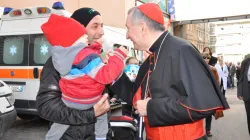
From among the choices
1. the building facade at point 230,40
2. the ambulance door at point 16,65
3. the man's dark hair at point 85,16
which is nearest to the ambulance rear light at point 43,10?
the ambulance door at point 16,65

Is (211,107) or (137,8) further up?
(137,8)

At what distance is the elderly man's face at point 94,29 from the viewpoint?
7.53 feet

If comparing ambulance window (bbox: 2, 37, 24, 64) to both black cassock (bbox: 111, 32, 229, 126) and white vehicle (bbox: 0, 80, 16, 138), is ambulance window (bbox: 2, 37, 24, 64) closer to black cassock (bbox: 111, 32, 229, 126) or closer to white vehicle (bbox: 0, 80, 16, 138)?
white vehicle (bbox: 0, 80, 16, 138)

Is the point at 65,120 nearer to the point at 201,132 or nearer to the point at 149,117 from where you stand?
the point at 149,117

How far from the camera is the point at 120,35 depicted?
34.3 ft

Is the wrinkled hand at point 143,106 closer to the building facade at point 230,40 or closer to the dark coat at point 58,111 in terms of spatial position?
the dark coat at point 58,111

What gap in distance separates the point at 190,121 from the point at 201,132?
22cm

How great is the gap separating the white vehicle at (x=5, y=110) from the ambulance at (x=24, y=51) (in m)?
1.75

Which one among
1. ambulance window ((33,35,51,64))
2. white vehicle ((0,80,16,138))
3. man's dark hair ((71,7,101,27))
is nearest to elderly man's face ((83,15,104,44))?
man's dark hair ((71,7,101,27))

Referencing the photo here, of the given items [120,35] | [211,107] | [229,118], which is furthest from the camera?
[120,35]

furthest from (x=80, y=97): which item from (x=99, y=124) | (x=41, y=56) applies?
(x=41, y=56)

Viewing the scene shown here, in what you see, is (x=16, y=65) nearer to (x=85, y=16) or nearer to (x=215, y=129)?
(x=215, y=129)

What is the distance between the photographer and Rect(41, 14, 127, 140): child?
6.09 ft

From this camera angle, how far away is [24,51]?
738 cm
